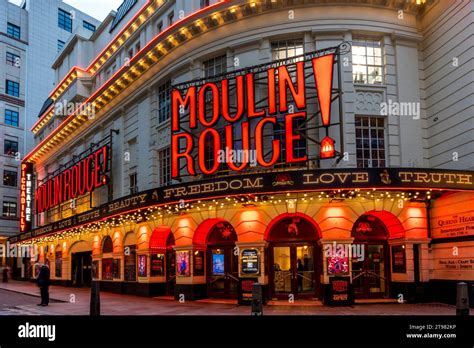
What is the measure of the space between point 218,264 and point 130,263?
24.1 feet

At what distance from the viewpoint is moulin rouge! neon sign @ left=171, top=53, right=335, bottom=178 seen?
20156 millimetres

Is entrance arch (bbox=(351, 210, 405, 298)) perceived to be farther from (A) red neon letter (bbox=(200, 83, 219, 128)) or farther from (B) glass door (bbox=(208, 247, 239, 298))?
(A) red neon letter (bbox=(200, 83, 219, 128))

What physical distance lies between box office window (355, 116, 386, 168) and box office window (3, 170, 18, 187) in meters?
47.6

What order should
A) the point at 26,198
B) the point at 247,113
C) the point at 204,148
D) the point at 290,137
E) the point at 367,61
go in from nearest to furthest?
the point at 290,137 < the point at 247,113 < the point at 367,61 < the point at 204,148 < the point at 26,198

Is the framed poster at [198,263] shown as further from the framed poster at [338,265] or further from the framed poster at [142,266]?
the framed poster at [338,265]

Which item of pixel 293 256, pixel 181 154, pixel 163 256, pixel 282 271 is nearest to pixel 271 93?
→ pixel 181 154

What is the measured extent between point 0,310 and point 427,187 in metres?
16.8

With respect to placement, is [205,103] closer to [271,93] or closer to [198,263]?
[271,93]

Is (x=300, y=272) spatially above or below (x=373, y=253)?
below

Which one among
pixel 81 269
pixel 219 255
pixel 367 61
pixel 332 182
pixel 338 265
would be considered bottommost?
pixel 81 269

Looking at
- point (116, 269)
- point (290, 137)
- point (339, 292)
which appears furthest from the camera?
point (116, 269)

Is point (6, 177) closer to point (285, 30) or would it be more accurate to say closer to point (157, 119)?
point (157, 119)

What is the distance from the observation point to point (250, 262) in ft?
67.1

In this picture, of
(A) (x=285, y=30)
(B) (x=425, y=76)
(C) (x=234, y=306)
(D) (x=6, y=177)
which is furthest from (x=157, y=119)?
(D) (x=6, y=177)
